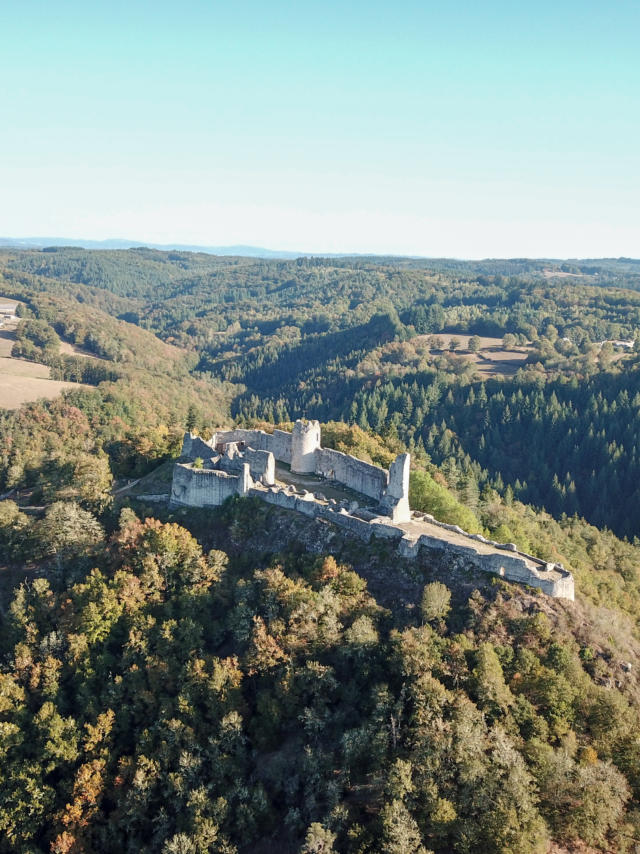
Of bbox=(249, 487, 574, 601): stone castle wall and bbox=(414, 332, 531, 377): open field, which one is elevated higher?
bbox=(249, 487, 574, 601): stone castle wall

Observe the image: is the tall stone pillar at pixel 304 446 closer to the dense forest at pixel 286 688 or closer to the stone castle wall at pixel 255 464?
the stone castle wall at pixel 255 464

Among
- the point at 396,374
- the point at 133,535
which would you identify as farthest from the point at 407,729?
the point at 396,374

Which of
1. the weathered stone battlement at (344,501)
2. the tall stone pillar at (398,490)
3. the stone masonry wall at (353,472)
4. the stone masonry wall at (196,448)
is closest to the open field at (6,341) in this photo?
the stone masonry wall at (196,448)

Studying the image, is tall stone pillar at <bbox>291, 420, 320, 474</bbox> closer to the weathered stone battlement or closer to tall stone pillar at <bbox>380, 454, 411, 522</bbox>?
the weathered stone battlement

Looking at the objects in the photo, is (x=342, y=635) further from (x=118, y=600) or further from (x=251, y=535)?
(x=118, y=600)

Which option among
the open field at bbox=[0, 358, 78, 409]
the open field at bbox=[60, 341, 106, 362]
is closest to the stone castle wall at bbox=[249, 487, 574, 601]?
the open field at bbox=[0, 358, 78, 409]
